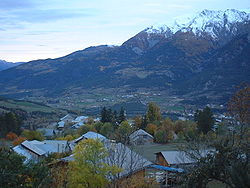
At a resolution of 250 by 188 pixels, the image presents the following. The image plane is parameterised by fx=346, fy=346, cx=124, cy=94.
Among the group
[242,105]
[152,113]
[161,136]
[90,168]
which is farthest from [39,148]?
[152,113]

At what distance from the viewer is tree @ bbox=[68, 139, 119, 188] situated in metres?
20.1

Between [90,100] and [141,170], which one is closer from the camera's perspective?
[141,170]

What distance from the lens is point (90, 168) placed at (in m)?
20.6

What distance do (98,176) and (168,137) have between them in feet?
Answer: 117

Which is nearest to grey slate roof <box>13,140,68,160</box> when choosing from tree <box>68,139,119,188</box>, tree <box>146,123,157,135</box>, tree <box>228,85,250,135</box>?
tree <box>68,139,119,188</box>

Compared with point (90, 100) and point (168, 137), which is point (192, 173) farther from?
point (90, 100)

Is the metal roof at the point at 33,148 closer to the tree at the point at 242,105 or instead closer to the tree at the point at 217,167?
the tree at the point at 242,105

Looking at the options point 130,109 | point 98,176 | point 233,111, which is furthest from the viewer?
point 130,109

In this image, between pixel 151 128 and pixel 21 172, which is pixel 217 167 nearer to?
pixel 21 172

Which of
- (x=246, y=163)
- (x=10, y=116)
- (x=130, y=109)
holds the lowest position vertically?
(x=130, y=109)

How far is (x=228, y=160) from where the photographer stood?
13844 mm

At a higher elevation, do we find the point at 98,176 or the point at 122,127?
the point at 98,176

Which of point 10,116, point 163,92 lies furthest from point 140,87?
point 10,116

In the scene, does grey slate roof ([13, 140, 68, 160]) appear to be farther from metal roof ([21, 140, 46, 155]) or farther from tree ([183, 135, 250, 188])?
tree ([183, 135, 250, 188])
